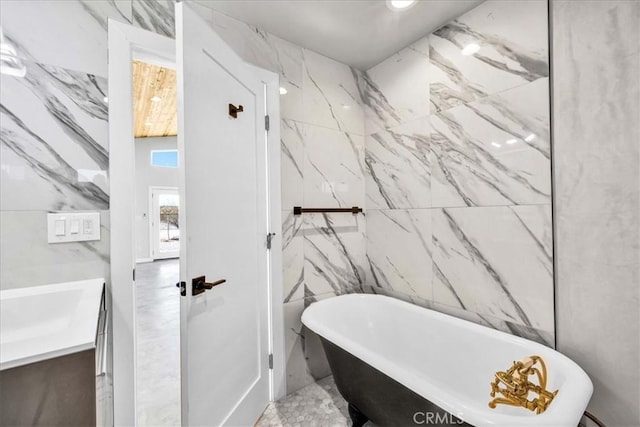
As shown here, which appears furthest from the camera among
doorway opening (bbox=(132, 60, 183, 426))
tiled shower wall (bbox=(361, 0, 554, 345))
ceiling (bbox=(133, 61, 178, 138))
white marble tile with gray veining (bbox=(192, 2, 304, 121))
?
ceiling (bbox=(133, 61, 178, 138))

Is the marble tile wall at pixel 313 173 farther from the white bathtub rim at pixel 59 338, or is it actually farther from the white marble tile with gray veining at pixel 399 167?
the white bathtub rim at pixel 59 338

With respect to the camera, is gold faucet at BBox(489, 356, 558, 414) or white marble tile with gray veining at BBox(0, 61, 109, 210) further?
white marble tile with gray veining at BBox(0, 61, 109, 210)

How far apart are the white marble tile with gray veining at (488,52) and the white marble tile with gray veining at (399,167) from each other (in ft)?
0.82

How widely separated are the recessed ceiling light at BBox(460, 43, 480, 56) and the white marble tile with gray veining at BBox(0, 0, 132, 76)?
1.89 meters

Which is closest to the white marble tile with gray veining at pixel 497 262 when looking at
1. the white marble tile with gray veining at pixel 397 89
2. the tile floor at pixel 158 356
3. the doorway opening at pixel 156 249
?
the white marble tile with gray veining at pixel 397 89

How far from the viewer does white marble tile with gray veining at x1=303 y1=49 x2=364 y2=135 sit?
2119mm

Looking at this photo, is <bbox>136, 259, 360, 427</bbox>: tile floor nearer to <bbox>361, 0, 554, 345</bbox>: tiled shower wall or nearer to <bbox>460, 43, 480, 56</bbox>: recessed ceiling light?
<bbox>361, 0, 554, 345</bbox>: tiled shower wall

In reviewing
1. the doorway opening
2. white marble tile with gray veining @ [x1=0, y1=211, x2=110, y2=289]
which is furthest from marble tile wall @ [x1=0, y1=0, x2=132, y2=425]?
the doorway opening

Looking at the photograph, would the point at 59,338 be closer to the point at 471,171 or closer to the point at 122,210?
the point at 122,210

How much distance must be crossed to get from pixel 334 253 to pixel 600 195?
1561mm

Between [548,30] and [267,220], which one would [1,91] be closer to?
[267,220]

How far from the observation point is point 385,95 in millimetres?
2262

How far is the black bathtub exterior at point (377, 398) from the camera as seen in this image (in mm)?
1081

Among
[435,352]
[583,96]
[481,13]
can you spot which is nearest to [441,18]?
[481,13]
